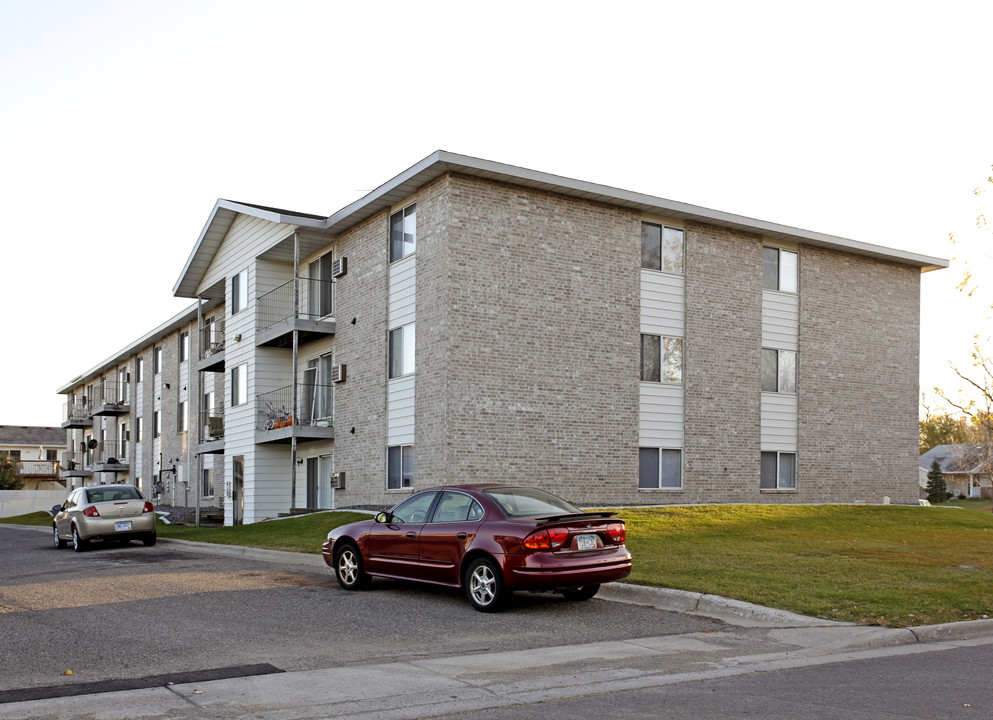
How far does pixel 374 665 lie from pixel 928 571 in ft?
29.4

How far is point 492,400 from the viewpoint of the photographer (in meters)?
22.0

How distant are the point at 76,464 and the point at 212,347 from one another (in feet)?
113

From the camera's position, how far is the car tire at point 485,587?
10806 mm

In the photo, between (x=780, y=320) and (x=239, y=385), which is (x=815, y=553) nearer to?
(x=780, y=320)

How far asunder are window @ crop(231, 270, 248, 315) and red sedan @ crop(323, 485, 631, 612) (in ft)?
64.3

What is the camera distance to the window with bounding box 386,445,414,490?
22953mm

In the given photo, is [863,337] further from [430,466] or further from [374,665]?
[374,665]

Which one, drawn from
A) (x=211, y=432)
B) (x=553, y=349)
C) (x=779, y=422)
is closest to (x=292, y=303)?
(x=211, y=432)

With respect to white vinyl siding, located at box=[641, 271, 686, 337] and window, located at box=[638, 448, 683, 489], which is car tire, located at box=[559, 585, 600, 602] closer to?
window, located at box=[638, 448, 683, 489]

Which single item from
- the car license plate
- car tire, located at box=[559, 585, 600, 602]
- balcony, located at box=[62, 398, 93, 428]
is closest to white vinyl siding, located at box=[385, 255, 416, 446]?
car tire, located at box=[559, 585, 600, 602]

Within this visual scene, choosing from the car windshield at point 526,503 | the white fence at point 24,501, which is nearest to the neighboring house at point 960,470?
the white fence at point 24,501

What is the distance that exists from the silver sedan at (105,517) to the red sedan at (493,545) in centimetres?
1109

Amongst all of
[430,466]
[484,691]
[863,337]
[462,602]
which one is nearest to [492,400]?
[430,466]

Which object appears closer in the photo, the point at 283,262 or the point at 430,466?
the point at 430,466
